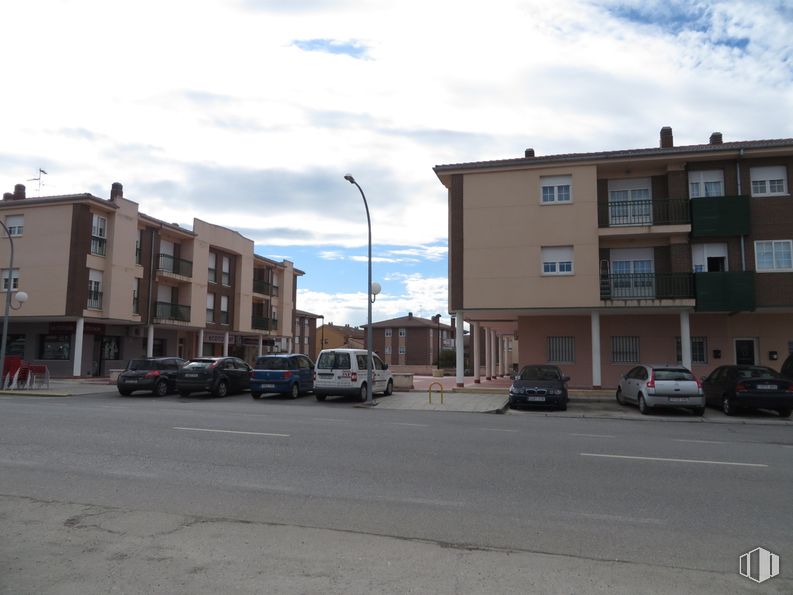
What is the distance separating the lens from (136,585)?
449 centimetres

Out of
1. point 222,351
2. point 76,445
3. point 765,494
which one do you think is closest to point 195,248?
point 222,351

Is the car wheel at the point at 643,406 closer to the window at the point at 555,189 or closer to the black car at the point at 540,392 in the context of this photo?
the black car at the point at 540,392

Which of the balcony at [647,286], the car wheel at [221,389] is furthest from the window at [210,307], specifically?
the balcony at [647,286]

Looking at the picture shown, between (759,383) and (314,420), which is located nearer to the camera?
(314,420)

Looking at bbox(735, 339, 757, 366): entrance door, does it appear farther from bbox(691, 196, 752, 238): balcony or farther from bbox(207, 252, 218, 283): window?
bbox(207, 252, 218, 283): window

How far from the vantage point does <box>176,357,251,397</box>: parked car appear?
2214 cm

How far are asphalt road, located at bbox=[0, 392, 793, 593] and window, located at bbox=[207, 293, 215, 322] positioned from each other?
33907mm

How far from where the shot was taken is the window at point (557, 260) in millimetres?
24984

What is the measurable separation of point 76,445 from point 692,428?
13.6 meters

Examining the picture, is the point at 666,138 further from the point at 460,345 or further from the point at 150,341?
the point at 150,341

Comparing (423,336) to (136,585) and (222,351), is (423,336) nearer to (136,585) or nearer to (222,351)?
(222,351)

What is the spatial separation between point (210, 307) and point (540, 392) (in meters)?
32.9
